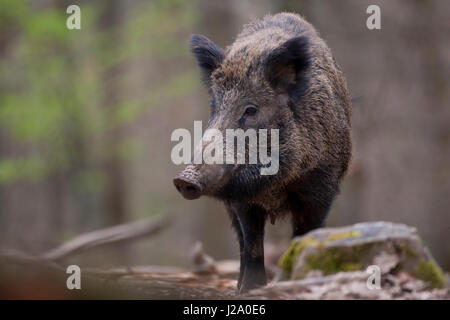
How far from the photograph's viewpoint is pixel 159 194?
88.3ft

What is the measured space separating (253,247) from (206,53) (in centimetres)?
152

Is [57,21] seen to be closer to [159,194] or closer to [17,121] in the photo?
[17,121]

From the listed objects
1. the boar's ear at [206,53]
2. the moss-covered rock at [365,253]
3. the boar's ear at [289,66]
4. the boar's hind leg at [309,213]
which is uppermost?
the boar's ear at [206,53]

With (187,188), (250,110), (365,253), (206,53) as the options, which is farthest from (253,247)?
(206,53)

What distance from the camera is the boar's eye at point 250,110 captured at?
3844mm

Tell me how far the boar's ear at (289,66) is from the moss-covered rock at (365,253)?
1283 mm

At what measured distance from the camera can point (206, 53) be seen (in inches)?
159

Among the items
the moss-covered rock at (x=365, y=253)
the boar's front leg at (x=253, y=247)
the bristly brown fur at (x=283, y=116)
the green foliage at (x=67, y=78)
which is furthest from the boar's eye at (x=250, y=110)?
the green foliage at (x=67, y=78)

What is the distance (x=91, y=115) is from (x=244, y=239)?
Result: 34.3 ft

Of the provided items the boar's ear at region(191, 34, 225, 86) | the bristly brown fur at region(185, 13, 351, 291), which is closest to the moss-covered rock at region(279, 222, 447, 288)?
the bristly brown fur at region(185, 13, 351, 291)

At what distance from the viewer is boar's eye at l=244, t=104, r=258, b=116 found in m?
3.84

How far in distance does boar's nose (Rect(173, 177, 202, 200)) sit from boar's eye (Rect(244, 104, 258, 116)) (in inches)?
36.6

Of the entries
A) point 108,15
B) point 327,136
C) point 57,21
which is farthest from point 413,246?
point 108,15

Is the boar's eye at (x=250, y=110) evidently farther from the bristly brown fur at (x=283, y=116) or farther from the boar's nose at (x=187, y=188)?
the boar's nose at (x=187, y=188)
